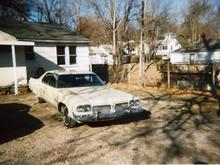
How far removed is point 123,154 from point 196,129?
8.66 feet

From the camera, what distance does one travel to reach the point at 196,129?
21.8 feet

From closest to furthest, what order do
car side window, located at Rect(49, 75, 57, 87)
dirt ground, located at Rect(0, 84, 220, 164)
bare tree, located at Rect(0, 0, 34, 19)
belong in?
1. dirt ground, located at Rect(0, 84, 220, 164)
2. car side window, located at Rect(49, 75, 57, 87)
3. bare tree, located at Rect(0, 0, 34, 19)

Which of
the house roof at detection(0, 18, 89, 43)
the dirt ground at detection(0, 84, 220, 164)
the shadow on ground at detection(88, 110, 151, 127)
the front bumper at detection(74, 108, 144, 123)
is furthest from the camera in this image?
the house roof at detection(0, 18, 89, 43)

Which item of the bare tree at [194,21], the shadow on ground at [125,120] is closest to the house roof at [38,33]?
the shadow on ground at [125,120]

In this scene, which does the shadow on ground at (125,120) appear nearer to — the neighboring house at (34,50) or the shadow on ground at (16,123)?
the shadow on ground at (16,123)

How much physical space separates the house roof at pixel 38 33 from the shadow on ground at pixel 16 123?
6.79 metres

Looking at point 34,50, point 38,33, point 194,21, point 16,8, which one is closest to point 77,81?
point 34,50

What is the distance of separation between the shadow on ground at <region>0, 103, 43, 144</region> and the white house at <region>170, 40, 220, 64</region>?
2551cm

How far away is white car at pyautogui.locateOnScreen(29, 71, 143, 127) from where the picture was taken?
253 inches

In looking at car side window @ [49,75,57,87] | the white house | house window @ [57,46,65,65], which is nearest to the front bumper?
car side window @ [49,75,57,87]

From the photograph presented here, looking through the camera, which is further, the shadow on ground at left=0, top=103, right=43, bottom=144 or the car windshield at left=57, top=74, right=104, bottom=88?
the car windshield at left=57, top=74, right=104, bottom=88

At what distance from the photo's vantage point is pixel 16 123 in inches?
301

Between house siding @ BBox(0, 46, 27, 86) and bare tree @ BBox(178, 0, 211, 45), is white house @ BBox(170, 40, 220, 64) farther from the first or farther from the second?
house siding @ BBox(0, 46, 27, 86)

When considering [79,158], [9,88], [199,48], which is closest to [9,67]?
[9,88]
